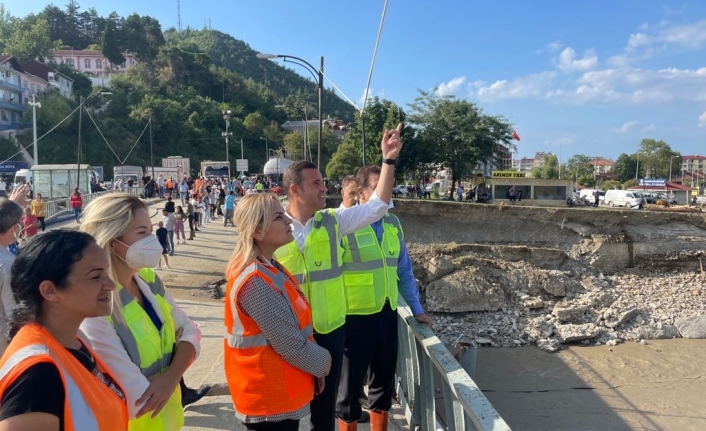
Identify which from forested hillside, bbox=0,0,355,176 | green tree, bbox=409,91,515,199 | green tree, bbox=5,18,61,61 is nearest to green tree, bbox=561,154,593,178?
forested hillside, bbox=0,0,355,176

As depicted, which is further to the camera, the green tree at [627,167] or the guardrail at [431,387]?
the green tree at [627,167]

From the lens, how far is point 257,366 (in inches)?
86.6

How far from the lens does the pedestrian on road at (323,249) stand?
2812 millimetres

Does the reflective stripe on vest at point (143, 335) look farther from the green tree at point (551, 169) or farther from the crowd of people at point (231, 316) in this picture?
the green tree at point (551, 169)

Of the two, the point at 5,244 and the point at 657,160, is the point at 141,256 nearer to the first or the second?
the point at 5,244

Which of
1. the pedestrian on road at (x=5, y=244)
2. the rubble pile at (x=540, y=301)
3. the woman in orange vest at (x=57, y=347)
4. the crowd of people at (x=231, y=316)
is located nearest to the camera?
the woman in orange vest at (x=57, y=347)

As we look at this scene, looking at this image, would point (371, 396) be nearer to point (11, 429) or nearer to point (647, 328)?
point (11, 429)

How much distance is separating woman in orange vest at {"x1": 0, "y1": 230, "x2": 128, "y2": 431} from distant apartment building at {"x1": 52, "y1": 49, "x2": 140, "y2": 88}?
332 feet

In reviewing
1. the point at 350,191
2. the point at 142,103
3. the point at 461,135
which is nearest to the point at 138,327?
the point at 350,191

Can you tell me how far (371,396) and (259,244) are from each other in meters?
1.58

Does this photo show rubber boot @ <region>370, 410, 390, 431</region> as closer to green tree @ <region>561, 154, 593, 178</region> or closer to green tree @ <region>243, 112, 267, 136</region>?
green tree @ <region>243, 112, 267, 136</region>

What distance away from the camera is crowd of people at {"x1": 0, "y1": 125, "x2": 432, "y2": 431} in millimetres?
1453

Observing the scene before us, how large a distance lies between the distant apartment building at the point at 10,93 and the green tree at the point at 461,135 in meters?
47.7

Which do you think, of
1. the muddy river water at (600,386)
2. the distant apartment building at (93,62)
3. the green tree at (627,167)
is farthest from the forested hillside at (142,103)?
the green tree at (627,167)
